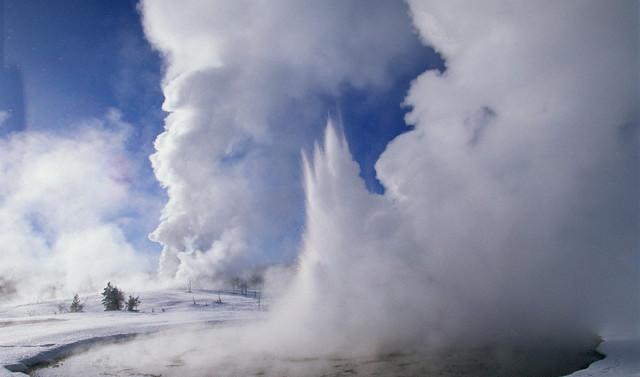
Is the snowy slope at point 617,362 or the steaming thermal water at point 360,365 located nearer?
the snowy slope at point 617,362

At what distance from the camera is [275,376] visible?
14539 mm

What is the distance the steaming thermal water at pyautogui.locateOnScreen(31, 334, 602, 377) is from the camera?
1480 centimetres

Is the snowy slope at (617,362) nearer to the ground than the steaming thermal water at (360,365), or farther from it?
nearer to the ground

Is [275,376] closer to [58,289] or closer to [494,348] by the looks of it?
[494,348]

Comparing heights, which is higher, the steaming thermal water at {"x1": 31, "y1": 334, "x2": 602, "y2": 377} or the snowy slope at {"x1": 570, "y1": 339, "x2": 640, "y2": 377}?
the steaming thermal water at {"x1": 31, "y1": 334, "x2": 602, "y2": 377}

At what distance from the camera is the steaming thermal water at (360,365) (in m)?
14.8

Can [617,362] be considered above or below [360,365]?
below

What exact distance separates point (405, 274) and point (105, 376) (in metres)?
23.2

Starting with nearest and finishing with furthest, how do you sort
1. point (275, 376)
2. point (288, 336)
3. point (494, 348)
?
point (275, 376)
point (494, 348)
point (288, 336)

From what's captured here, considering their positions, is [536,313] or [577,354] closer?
[577,354]

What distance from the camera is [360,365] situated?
16.1 m

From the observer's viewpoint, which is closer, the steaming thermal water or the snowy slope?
the snowy slope

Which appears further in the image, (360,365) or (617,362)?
(360,365)

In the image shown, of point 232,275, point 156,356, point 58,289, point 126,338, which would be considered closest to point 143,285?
point 232,275
